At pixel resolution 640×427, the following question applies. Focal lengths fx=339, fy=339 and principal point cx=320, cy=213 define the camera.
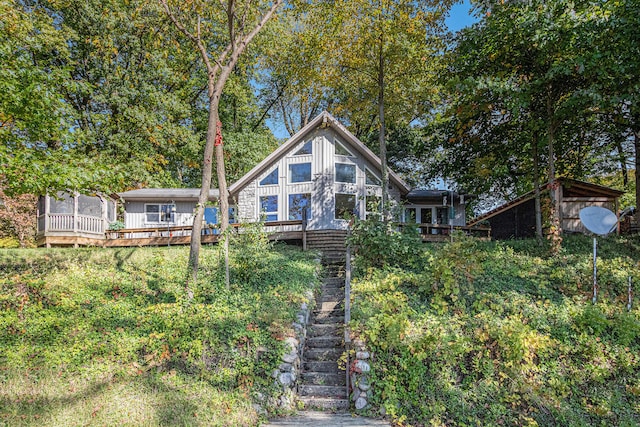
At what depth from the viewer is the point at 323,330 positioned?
7023mm

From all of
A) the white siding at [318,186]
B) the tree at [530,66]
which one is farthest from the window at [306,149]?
the tree at [530,66]

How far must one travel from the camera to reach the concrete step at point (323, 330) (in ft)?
22.7

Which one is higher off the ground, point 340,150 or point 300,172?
point 340,150

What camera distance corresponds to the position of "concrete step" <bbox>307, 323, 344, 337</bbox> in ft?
22.7

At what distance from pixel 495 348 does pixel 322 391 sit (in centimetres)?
297

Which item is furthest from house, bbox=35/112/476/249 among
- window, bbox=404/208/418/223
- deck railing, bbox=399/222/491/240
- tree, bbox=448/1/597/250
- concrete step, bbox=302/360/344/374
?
concrete step, bbox=302/360/344/374

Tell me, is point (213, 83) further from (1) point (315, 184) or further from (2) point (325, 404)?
(1) point (315, 184)

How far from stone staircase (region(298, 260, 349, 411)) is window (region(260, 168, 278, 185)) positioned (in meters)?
8.16

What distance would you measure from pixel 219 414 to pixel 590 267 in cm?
897

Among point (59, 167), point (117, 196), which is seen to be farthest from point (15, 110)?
point (117, 196)

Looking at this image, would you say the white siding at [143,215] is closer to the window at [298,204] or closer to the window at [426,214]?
the window at [298,204]

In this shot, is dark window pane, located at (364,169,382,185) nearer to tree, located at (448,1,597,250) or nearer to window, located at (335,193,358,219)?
window, located at (335,193,358,219)

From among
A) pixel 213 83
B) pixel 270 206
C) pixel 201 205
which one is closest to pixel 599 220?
pixel 201 205

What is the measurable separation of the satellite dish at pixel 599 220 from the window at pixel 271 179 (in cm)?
1137
